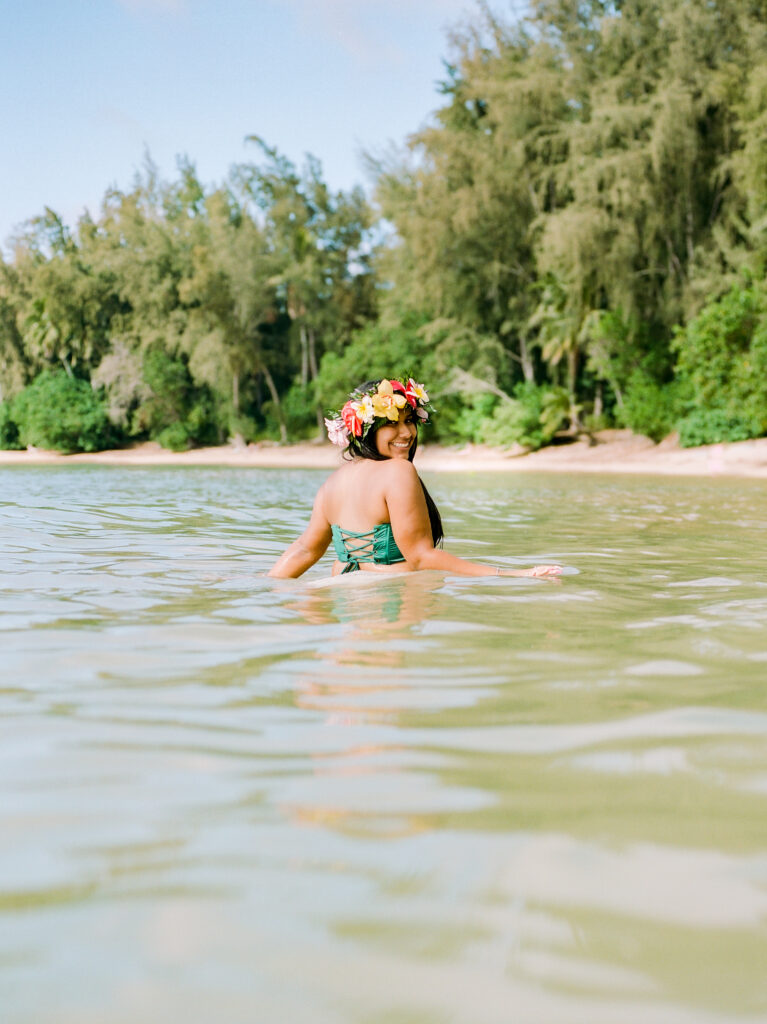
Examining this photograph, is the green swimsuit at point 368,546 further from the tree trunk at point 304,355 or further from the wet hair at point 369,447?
the tree trunk at point 304,355

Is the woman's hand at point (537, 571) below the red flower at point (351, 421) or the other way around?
below

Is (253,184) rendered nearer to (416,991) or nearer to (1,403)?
(1,403)

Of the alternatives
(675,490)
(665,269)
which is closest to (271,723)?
(675,490)

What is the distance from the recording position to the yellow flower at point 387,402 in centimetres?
569

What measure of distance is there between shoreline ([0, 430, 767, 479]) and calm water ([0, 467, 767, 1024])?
1986 cm

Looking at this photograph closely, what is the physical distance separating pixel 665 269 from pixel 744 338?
5.46 metres

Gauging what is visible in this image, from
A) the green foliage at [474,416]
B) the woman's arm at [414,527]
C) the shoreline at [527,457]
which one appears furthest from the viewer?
the green foliage at [474,416]

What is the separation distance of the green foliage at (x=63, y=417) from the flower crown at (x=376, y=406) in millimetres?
43687

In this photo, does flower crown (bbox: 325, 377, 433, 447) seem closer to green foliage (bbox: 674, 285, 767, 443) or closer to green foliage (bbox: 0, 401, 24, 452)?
green foliage (bbox: 674, 285, 767, 443)

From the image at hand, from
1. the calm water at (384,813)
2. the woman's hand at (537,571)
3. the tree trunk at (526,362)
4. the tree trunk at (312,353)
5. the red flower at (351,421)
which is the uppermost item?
the tree trunk at (312,353)

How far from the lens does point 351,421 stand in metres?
5.74

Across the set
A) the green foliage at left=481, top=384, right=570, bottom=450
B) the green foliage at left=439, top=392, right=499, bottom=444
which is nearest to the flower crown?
the green foliage at left=481, top=384, right=570, bottom=450

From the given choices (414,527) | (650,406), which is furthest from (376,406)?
(650,406)

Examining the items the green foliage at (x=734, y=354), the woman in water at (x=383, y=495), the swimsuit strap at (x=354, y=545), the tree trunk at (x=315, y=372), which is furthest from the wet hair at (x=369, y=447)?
the tree trunk at (x=315, y=372)
